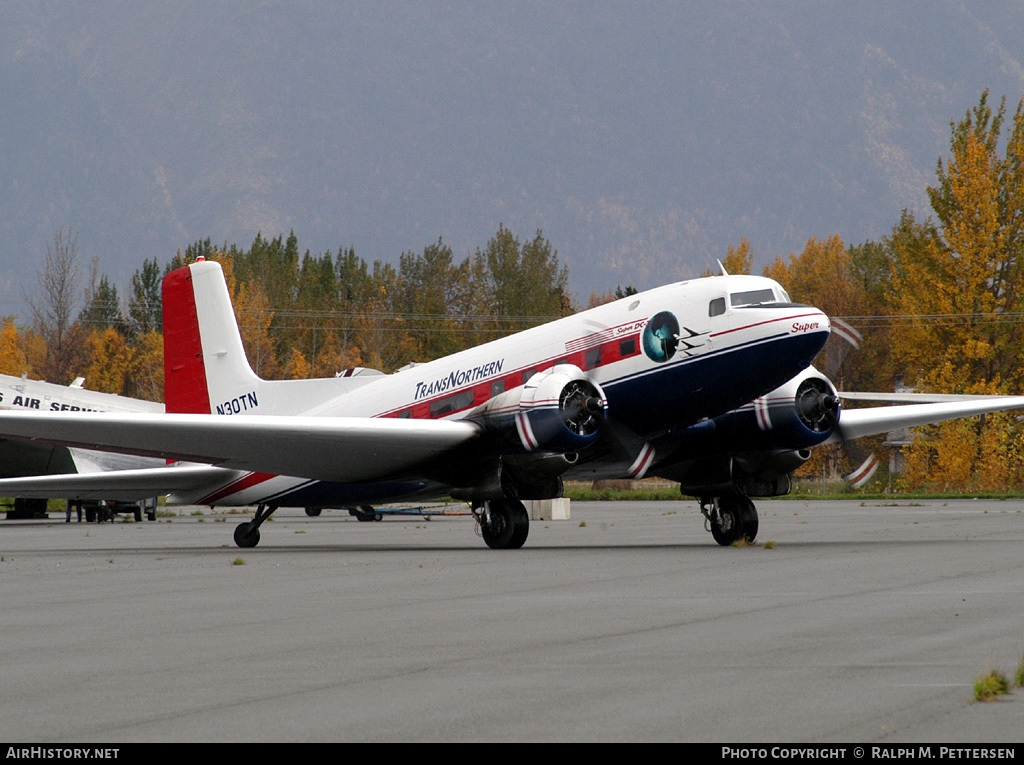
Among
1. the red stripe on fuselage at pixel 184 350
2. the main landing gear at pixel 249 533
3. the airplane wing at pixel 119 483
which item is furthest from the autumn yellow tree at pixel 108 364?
the main landing gear at pixel 249 533

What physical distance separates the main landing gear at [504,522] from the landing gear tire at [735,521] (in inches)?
158

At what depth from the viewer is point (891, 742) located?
604 centimetres

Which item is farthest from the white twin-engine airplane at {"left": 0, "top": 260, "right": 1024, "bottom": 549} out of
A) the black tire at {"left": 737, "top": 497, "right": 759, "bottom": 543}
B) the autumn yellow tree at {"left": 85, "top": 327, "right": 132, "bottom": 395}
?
the autumn yellow tree at {"left": 85, "top": 327, "right": 132, "bottom": 395}

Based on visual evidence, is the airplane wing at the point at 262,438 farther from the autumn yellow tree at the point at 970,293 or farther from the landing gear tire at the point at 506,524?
the autumn yellow tree at the point at 970,293

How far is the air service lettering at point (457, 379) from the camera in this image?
23348mm

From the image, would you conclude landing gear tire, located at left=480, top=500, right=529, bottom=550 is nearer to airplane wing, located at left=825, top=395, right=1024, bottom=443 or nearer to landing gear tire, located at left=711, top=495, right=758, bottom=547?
landing gear tire, located at left=711, top=495, right=758, bottom=547

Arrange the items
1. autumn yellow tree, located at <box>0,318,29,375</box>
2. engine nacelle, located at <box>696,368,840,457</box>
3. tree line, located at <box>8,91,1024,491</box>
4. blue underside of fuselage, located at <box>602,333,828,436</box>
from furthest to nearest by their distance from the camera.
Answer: autumn yellow tree, located at <box>0,318,29,375</box>
tree line, located at <box>8,91,1024,491</box>
engine nacelle, located at <box>696,368,840,457</box>
blue underside of fuselage, located at <box>602,333,828,436</box>

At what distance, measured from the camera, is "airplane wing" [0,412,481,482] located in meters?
21.0

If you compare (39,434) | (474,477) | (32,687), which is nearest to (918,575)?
(474,477)

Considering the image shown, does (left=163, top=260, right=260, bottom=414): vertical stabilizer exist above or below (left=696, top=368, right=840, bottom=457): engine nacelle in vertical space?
above

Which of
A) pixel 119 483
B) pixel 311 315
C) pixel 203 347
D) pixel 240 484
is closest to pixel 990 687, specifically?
pixel 119 483

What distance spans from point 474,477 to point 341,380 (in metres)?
6.63

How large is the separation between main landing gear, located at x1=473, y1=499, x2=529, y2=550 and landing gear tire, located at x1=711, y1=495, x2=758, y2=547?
13.1 feet

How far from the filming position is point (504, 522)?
896 inches
